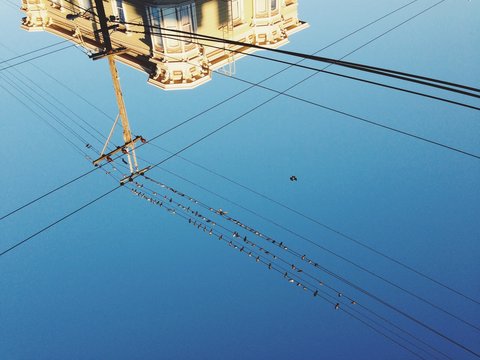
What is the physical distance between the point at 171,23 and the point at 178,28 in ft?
1.48

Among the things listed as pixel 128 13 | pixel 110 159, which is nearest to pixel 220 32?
pixel 128 13

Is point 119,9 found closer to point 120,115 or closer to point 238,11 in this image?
point 238,11

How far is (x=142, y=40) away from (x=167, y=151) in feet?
29.2

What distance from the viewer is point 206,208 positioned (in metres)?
11.7

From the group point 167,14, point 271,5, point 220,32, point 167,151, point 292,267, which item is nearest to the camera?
point 292,267

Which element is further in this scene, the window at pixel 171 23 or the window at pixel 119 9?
the window at pixel 119 9

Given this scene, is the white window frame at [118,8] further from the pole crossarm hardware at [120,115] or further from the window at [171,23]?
the pole crossarm hardware at [120,115]

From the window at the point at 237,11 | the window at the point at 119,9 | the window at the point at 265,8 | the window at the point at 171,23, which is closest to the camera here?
the window at the point at 171,23

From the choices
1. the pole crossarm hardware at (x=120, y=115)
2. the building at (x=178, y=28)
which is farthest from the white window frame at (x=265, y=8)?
the pole crossarm hardware at (x=120, y=115)

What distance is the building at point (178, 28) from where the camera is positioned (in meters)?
19.6

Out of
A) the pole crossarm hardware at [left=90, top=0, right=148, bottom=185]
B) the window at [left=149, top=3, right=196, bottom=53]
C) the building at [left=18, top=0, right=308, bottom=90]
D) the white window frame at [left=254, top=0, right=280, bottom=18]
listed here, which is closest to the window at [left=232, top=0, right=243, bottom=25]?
the building at [left=18, top=0, right=308, bottom=90]

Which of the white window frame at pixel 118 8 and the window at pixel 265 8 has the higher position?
the white window frame at pixel 118 8

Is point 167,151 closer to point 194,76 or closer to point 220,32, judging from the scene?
point 194,76

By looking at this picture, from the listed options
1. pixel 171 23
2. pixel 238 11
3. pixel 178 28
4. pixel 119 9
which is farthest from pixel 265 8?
pixel 119 9
